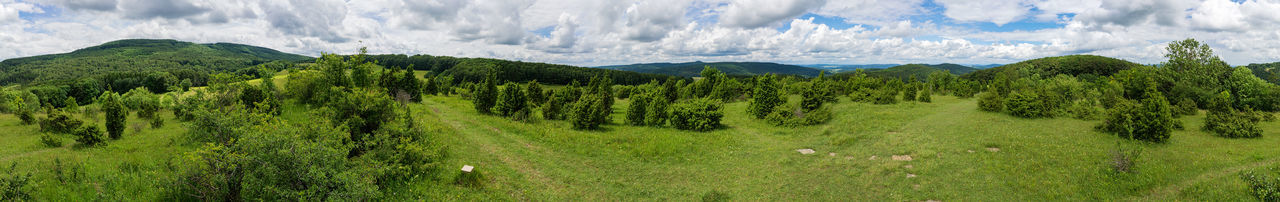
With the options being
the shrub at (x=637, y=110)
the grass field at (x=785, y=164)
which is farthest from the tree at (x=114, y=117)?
the shrub at (x=637, y=110)

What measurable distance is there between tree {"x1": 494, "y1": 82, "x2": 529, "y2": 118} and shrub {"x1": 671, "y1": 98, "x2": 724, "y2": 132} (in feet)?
35.8

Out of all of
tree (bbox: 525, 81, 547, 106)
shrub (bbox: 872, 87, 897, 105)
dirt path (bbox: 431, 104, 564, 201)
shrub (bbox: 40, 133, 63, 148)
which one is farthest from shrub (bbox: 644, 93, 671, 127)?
shrub (bbox: 40, 133, 63, 148)

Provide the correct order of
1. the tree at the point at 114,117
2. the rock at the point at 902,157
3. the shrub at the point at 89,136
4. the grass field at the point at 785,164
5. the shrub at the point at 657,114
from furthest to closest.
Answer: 1. the shrub at the point at 657,114
2. the tree at the point at 114,117
3. the rock at the point at 902,157
4. the shrub at the point at 89,136
5. the grass field at the point at 785,164

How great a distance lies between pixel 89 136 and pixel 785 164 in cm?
2764

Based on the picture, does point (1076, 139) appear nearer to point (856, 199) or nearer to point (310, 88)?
point (856, 199)

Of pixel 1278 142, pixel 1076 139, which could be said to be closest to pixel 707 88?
pixel 1076 139

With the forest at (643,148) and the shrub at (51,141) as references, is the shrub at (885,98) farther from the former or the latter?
the shrub at (51,141)

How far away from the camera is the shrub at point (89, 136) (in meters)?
16.1

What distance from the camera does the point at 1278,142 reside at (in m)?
17.6

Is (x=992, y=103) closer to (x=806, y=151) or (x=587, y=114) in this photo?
(x=806, y=151)

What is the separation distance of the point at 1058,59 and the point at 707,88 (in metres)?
116

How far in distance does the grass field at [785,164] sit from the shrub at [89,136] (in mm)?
481

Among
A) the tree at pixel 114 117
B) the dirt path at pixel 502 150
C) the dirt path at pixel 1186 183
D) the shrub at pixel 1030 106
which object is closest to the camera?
the dirt path at pixel 1186 183

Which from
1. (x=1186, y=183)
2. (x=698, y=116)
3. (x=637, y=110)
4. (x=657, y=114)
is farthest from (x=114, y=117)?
(x=1186, y=183)
